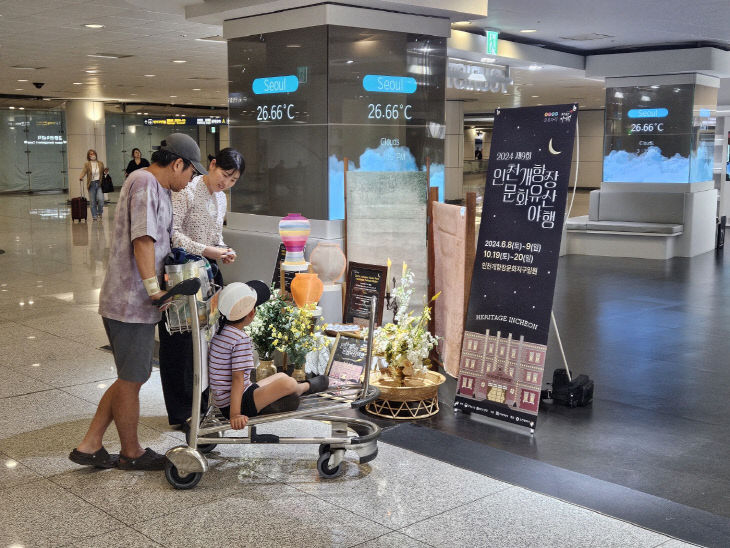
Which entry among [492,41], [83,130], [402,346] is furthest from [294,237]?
[83,130]

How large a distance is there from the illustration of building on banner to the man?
197cm

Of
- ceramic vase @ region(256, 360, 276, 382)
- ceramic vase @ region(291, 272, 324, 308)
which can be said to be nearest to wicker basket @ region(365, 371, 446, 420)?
ceramic vase @ region(256, 360, 276, 382)

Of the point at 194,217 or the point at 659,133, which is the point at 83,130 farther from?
the point at 194,217

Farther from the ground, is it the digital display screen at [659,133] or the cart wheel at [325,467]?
the digital display screen at [659,133]

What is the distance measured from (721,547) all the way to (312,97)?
505 cm

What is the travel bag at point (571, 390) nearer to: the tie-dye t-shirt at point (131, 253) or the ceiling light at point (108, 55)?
the tie-dye t-shirt at point (131, 253)

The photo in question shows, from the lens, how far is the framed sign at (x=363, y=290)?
5840 mm

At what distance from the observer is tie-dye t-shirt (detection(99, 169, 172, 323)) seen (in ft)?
12.2

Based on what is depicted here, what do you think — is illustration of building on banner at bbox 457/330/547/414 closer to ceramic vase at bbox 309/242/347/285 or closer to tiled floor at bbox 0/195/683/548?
tiled floor at bbox 0/195/683/548

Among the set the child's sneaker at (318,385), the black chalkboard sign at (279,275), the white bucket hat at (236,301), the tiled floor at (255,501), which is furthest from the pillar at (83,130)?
the white bucket hat at (236,301)

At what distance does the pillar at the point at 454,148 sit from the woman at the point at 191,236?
20174 mm

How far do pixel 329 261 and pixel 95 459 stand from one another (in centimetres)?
271

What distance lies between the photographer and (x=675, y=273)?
38.4ft

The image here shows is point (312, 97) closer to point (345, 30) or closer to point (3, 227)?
point (345, 30)
